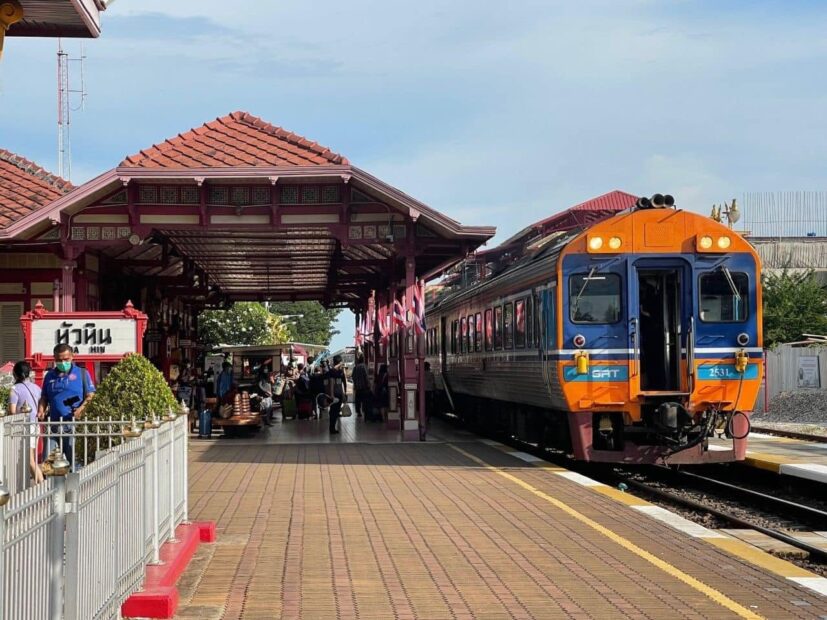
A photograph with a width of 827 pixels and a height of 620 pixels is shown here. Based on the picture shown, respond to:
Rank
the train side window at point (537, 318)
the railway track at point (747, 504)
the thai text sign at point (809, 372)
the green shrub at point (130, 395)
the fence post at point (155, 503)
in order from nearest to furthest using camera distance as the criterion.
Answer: the fence post at point (155, 503) → the railway track at point (747, 504) → the green shrub at point (130, 395) → the train side window at point (537, 318) → the thai text sign at point (809, 372)

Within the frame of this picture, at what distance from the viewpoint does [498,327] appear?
62.8 ft

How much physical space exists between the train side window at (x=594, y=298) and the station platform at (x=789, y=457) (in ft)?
9.59

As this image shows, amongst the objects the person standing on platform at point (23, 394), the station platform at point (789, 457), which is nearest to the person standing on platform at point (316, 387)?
the station platform at point (789, 457)

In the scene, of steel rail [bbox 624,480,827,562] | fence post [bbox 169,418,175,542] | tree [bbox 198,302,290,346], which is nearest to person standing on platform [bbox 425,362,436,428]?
steel rail [bbox 624,480,827,562]

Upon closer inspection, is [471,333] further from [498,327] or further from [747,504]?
[747,504]

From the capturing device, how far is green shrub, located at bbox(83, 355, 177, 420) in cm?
1128

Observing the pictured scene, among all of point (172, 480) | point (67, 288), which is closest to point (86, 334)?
point (67, 288)

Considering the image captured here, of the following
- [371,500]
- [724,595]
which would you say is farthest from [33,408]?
[724,595]

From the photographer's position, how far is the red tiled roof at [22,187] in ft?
67.9

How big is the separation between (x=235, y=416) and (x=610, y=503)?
36.1 feet

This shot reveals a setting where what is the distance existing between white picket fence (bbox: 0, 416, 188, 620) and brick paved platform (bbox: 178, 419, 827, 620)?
522mm

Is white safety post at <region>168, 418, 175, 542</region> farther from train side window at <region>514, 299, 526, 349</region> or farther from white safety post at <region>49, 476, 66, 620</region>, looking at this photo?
train side window at <region>514, 299, 526, 349</region>

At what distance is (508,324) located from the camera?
59.8 ft

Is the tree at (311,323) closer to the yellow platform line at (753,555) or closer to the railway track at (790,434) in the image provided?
the railway track at (790,434)
